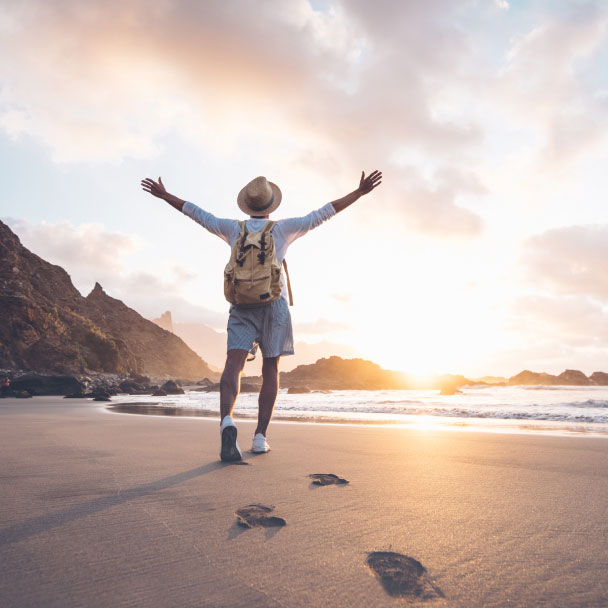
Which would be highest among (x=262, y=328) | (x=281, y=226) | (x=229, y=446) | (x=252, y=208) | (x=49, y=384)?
(x=252, y=208)

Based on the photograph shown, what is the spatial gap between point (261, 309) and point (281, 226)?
0.66 metres

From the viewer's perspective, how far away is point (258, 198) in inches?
136

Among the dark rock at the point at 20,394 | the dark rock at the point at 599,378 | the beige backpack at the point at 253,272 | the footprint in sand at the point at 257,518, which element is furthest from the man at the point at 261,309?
the dark rock at the point at 599,378

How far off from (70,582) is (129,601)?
180 mm

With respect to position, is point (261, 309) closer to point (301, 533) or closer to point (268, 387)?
point (268, 387)

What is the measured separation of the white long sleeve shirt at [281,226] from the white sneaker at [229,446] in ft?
3.67

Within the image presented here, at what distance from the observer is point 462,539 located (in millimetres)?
1299

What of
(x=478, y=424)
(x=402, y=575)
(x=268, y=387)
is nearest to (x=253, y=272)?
(x=268, y=387)

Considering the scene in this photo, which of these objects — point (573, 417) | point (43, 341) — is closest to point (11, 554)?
point (573, 417)

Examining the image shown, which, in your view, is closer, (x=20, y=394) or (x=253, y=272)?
(x=253, y=272)

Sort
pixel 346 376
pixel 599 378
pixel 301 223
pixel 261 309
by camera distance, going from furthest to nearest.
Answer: pixel 346 376, pixel 599 378, pixel 301 223, pixel 261 309

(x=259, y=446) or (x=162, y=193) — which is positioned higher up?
(x=162, y=193)

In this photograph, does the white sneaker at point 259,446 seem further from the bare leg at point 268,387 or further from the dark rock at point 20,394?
the dark rock at point 20,394

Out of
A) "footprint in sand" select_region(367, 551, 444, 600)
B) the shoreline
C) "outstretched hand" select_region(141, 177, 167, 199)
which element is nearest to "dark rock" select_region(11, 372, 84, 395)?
the shoreline
